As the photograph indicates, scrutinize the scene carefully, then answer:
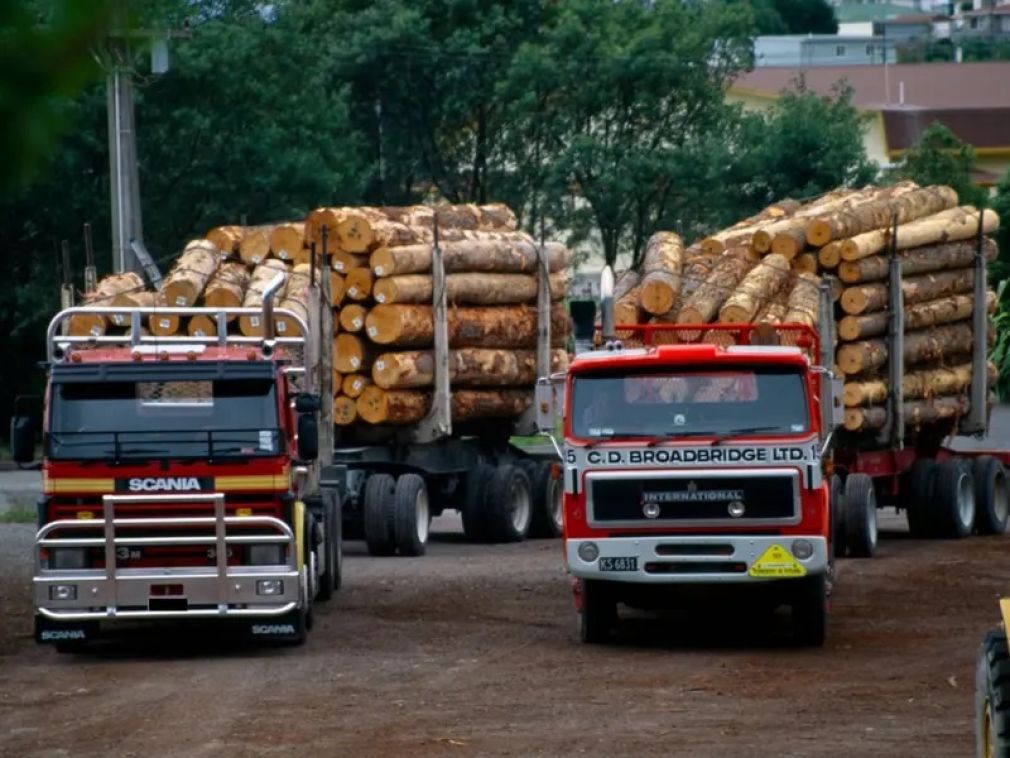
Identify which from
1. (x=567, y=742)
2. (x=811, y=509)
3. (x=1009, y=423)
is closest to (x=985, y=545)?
(x=811, y=509)

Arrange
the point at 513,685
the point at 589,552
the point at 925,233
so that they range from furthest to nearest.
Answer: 1. the point at 925,233
2. the point at 589,552
3. the point at 513,685

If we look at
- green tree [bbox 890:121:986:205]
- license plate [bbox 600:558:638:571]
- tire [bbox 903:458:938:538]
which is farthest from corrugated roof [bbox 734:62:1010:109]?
license plate [bbox 600:558:638:571]

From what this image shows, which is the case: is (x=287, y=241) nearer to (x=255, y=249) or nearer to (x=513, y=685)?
(x=255, y=249)

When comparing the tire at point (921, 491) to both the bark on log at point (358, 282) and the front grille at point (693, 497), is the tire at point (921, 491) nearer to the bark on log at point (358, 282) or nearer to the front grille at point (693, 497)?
the bark on log at point (358, 282)

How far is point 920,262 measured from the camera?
25750 millimetres

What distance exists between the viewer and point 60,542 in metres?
15.8

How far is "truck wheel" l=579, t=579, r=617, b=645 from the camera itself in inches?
660

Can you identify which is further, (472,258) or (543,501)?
(543,501)

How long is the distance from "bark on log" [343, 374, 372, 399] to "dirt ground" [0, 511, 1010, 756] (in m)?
4.23

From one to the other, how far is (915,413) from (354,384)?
6785 mm

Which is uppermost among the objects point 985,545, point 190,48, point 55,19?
point 190,48

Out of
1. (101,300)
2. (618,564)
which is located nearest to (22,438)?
(618,564)

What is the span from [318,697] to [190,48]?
105 ft

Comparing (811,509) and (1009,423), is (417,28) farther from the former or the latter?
(811,509)
